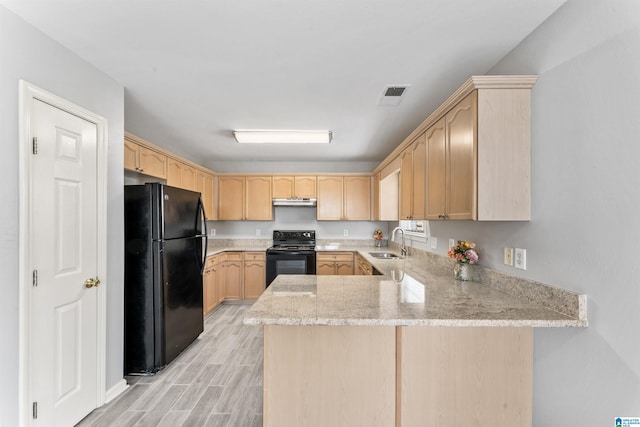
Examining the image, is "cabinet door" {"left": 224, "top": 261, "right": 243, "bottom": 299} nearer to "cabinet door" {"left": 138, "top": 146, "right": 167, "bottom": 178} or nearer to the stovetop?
the stovetop

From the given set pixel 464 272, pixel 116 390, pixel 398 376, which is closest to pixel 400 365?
pixel 398 376

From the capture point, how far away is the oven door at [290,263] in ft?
14.8

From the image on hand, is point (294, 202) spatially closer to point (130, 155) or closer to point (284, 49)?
point (130, 155)

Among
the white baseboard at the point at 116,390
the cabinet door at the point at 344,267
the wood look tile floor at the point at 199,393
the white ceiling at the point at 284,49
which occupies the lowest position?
the wood look tile floor at the point at 199,393

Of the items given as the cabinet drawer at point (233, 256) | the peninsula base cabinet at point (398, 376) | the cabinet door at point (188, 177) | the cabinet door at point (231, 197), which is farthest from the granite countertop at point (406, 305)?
the cabinet door at point (231, 197)

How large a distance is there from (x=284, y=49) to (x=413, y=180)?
5.10 feet

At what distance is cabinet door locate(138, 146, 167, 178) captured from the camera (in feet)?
9.95

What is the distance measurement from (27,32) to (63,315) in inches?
65.8

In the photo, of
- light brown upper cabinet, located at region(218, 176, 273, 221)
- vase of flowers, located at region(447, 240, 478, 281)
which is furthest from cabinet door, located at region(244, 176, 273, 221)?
vase of flowers, located at region(447, 240, 478, 281)

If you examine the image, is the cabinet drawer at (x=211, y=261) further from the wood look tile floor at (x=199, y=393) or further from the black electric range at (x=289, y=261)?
the wood look tile floor at (x=199, y=393)

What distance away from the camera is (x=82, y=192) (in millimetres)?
1959

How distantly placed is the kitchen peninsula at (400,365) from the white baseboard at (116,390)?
61.9 inches

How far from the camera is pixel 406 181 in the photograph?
9.45ft

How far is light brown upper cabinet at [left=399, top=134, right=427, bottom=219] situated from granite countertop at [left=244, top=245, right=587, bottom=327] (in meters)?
0.73
